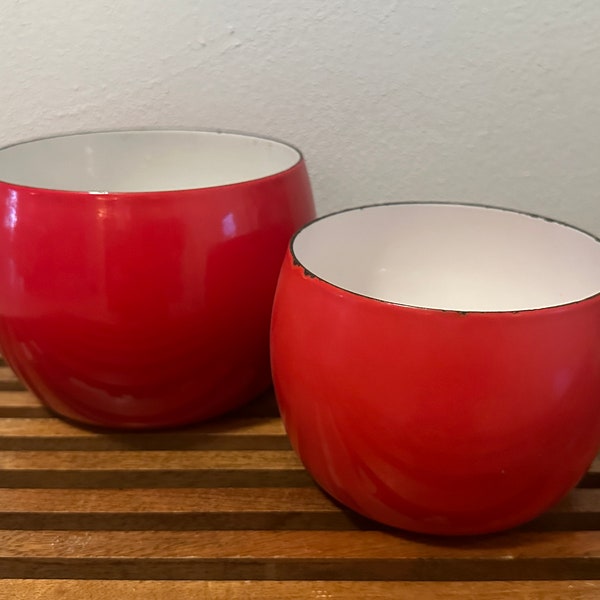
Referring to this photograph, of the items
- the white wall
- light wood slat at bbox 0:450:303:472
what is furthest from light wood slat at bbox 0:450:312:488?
the white wall

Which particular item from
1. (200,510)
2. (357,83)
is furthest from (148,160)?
(200,510)

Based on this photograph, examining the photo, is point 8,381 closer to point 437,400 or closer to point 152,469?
point 152,469

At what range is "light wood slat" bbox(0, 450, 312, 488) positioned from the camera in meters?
0.40

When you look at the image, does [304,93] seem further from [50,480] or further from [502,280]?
[50,480]

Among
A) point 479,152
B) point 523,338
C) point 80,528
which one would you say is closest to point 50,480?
point 80,528

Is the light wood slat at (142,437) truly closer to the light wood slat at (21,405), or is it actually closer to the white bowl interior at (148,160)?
the light wood slat at (21,405)

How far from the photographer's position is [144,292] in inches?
15.1

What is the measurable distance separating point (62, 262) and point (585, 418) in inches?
10.5

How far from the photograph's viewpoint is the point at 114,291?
380 millimetres

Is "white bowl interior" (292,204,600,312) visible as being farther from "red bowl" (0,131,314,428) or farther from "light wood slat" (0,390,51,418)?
"light wood slat" (0,390,51,418)

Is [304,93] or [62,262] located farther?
[304,93]

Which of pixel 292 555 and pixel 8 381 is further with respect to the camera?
pixel 8 381

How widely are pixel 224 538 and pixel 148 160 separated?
28cm

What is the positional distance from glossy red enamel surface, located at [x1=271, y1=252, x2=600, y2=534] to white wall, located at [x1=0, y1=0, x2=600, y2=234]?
0.23 meters
